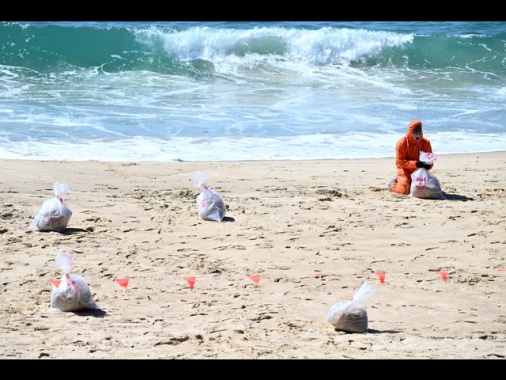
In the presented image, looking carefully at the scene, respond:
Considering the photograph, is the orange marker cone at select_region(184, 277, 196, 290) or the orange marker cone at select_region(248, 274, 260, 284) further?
the orange marker cone at select_region(248, 274, 260, 284)

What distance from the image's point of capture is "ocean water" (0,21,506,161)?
1192cm

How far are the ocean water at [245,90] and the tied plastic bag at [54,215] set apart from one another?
3.68 m

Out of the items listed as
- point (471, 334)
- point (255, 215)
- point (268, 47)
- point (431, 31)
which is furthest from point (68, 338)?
point (431, 31)

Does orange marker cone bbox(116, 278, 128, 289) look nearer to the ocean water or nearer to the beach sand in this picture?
the beach sand

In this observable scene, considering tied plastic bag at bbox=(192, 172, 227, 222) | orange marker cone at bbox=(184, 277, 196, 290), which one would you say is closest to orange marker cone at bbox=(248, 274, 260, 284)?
orange marker cone at bbox=(184, 277, 196, 290)

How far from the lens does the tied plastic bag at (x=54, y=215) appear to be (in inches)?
275

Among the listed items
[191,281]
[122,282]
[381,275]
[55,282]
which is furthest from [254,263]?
[55,282]

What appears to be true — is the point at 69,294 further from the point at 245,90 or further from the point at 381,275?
the point at 245,90

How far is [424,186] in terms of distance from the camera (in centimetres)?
848

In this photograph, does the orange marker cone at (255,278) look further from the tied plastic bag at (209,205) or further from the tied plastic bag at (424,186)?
the tied plastic bag at (424,186)

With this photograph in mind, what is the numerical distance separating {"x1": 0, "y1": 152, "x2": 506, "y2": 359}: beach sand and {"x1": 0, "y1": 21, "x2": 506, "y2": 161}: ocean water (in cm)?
189

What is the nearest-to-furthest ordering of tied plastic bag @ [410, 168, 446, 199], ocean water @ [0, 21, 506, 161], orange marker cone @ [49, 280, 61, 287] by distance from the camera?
orange marker cone @ [49, 280, 61, 287], tied plastic bag @ [410, 168, 446, 199], ocean water @ [0, 21, 506, 161]

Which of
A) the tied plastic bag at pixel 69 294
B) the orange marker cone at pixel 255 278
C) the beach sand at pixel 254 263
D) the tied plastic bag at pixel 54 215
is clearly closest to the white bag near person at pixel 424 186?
the beach sand at pixel 254 263
